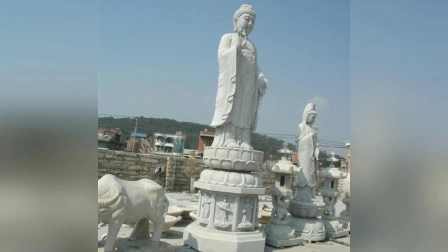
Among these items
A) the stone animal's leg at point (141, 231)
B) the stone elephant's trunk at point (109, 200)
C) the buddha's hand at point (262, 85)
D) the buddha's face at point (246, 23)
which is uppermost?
the buddha's face at point (246, 23)

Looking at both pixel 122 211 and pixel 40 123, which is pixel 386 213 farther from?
pixel 122 211

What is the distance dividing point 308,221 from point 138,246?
2974mm

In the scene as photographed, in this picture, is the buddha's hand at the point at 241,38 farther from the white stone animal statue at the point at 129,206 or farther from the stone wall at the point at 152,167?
the stone wall at the point at 152,167

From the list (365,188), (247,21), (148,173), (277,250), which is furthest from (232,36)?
(148,173)

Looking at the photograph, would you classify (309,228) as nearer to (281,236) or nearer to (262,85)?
(281,236)

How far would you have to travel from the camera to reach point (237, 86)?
4.86 metres

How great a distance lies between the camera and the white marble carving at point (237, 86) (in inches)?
187

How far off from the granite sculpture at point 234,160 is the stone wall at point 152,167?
7.02 meters

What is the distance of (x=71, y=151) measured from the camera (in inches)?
50.2

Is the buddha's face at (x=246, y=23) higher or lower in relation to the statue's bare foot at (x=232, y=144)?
higher

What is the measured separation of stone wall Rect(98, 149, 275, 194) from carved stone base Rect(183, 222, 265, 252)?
7.00m

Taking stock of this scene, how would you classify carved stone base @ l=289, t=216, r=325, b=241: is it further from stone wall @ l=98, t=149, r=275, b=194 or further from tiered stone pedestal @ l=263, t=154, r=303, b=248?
stone wall @ l=98, t=149, r=275, b=194

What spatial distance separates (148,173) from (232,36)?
8.03m

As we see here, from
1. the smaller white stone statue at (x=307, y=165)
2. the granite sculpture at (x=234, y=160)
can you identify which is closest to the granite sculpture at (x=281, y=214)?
the smaller white stone statue at (x=307, y=165)
